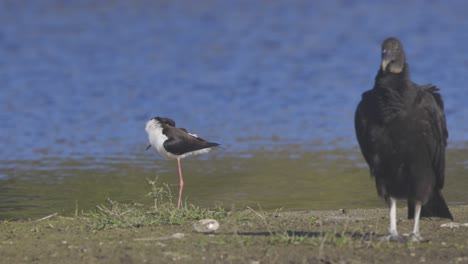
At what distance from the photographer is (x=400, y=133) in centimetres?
719

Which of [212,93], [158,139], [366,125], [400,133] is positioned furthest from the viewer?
[212,93]

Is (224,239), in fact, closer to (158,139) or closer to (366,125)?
(366,125)

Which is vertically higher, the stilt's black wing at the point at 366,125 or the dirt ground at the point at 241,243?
the stilt's black wing at the point at 366,125

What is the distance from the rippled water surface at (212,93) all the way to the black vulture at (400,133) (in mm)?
2492

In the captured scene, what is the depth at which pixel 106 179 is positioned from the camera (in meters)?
11.6

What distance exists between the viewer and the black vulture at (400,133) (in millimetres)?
7195

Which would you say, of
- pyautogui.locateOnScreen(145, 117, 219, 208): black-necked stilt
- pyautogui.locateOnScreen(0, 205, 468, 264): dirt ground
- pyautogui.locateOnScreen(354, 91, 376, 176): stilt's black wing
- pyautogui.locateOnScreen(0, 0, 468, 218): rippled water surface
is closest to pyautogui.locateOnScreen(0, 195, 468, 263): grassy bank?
pyautogui.locateOnScreen(0, 205, 468, 264): dirt ground

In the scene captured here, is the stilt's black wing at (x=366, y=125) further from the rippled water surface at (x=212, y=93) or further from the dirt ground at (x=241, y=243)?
the rippled water surface at (x=212, y=93)

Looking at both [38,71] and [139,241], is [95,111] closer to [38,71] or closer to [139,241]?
[38,71]

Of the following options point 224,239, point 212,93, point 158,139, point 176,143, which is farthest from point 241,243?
point 212,93

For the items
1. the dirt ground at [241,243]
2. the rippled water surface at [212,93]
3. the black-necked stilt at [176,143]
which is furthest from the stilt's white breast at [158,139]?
the dirt ground at [241,243]

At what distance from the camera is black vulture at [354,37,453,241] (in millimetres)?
7195

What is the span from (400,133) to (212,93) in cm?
1132

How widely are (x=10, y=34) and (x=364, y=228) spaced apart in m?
22.7
